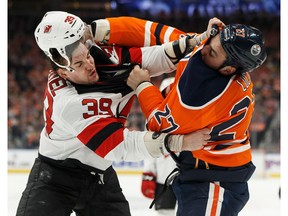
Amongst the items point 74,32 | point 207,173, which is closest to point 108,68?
point 74,32

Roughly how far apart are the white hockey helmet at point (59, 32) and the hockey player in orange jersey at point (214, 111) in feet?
0.99

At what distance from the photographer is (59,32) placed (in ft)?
→ 6.78

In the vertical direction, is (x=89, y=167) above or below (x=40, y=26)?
below

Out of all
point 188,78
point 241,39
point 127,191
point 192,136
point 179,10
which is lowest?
point 127,191

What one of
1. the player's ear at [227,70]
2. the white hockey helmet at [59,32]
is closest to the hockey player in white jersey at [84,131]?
the white hockey helmet at [59,32]

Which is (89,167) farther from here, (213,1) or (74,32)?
(213,1)

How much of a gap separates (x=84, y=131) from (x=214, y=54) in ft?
2.01

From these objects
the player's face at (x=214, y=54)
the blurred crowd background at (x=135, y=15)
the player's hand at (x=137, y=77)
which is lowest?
the player's hand at (x=137, y=77)

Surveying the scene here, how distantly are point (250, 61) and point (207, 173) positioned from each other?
0.52 metres

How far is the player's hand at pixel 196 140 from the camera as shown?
2.00 metres

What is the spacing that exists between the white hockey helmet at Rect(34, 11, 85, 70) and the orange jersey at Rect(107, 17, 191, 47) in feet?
1.00

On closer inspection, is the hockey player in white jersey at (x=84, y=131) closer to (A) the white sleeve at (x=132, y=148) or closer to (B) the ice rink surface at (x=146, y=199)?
(A) the white sleeve at (x=132, y=148)

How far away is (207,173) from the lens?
215 cm

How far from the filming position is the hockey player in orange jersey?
193cm
